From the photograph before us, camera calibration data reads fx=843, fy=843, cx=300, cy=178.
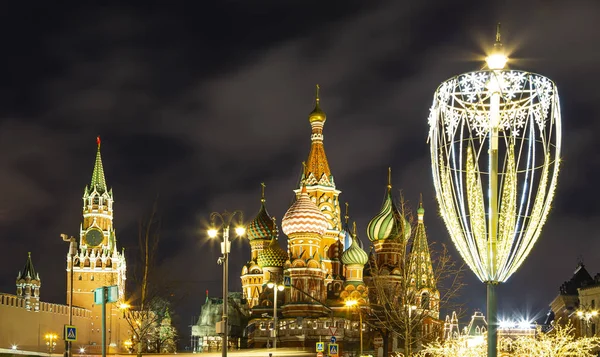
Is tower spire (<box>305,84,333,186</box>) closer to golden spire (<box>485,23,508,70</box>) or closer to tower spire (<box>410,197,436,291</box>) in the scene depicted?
tower spire (<box>410,197,436,291</box>)

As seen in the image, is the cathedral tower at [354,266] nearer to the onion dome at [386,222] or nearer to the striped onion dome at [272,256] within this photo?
the onion dome at [386,222]

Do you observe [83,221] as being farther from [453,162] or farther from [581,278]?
[453,162]

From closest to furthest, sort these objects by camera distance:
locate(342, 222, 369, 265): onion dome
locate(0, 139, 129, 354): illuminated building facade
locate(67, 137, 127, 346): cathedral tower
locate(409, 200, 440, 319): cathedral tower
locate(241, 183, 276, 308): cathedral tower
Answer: locate(409, 200, 440, 319): cathedral tower, locate(342, 222, 369, 265): onion dome, locate(241, 183, 276, 308): cathedral tower, locate(0, 139, 129, 354): illuminated building facade, locate(67, 137, 127, 346): cathedral tower

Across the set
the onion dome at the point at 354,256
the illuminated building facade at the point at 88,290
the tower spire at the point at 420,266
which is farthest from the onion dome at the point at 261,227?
the tower spire at the point at 420,266

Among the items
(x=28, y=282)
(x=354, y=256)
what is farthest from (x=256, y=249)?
(x=28, y=282)

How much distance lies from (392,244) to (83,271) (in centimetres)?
7241

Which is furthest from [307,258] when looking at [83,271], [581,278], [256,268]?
[83,271]

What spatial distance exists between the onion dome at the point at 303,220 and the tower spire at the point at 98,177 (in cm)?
7265

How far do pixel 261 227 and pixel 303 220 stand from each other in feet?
44.9

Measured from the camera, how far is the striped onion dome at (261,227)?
79.2 meters

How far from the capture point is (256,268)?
254 ft

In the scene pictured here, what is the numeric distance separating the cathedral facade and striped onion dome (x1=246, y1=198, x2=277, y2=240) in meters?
0.09

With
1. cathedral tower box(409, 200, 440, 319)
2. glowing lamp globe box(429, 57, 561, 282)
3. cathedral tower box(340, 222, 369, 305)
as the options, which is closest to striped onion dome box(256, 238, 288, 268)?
cathedral tower box(340, 222, 369, 305)

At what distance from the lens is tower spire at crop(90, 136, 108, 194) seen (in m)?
134
